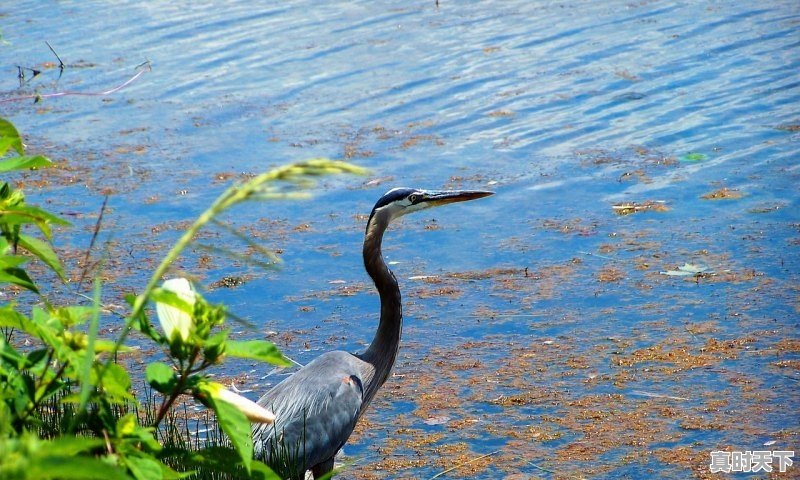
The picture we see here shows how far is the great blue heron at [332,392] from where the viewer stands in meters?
4.50

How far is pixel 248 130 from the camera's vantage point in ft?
33.3

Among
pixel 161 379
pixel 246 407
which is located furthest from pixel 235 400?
pixel 161 379

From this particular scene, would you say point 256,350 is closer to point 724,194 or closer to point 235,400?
point 235,400

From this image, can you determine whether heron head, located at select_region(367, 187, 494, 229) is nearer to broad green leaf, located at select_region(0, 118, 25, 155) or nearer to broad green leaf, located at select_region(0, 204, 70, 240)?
broad green leaf, located at select_region(0, 118, 25, 155)

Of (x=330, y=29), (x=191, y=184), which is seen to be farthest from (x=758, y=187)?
(x=330, y=29)

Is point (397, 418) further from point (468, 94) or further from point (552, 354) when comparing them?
point (468, 94)

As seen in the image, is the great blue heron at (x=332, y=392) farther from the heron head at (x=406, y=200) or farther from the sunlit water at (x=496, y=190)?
the sunlit water at (x=496, y=190)

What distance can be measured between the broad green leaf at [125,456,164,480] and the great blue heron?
2482 millimetres

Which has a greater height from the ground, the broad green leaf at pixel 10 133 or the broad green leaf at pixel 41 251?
the broad green leaf at pixel 10 133

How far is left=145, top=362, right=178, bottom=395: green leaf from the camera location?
1744 mm

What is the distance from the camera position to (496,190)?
8.32 meters

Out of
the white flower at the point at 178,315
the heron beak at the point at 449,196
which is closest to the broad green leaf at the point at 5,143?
the white flower at the point at 178,315

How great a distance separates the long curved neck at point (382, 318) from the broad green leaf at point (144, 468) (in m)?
3.29

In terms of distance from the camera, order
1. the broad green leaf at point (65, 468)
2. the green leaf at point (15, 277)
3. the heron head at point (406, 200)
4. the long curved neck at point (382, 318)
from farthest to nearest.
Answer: the heron head at point (406, 200), the long curved neck at point (382, 318), the green leaf at point (15, 277), the broad green leaf at point (65, 468)
